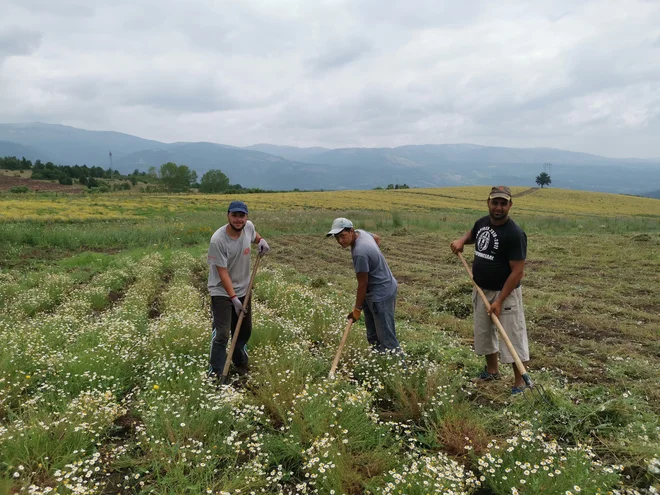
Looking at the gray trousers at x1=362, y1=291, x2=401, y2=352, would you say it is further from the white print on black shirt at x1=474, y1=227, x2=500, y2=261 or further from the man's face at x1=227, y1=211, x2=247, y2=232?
the man's face at x1=227, y1=211, x2=247, y2=232

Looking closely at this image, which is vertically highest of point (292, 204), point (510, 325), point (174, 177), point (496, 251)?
point (174, 177)

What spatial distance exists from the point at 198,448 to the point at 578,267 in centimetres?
1353

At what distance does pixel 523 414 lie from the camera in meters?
3.64

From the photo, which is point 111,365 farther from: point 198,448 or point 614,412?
point 614,412

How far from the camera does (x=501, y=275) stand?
4.24 m

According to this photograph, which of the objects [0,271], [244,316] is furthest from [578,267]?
[0,271]

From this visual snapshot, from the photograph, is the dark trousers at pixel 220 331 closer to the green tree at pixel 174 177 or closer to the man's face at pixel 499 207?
the man's face at pixel 499 207

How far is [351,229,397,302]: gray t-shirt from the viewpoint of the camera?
4426mm

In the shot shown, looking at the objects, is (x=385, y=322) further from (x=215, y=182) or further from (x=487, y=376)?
(x=215, y=182)

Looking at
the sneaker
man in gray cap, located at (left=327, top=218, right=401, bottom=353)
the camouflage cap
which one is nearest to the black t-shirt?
the camouflage cap

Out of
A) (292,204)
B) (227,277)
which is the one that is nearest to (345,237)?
(227,277)

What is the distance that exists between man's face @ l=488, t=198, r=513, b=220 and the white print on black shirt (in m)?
0.19

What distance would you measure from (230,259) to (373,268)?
5.82 feet

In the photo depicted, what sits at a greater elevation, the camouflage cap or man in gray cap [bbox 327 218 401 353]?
the camouflage cap
